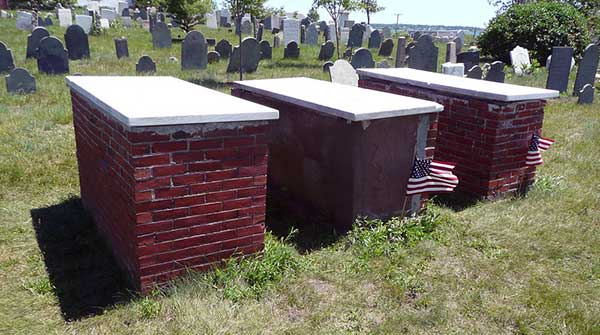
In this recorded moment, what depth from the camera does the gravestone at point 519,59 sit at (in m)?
16.9

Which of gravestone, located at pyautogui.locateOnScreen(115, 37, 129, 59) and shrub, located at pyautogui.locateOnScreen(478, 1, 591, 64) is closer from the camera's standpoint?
gravestone, located at pyautogui.locateOnScreen(115, 37, 129, 59)

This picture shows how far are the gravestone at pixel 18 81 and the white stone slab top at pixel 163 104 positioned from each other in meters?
6.09

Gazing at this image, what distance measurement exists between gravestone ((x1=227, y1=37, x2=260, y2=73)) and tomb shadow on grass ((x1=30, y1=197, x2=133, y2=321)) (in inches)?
389

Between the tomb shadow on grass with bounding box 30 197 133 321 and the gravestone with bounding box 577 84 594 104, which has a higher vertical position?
the gravestone with bounding box 577 84 594 104

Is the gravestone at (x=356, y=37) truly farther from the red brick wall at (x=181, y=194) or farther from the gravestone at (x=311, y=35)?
the red brick wall at (x=181, y=194)

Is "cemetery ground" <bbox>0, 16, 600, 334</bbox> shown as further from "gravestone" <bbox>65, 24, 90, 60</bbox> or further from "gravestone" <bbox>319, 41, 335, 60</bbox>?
"gravestone" <bbox>319, 41, 335, 60</bbox>

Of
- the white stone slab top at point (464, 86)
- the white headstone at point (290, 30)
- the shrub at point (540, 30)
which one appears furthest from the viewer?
the white headstone at point (290, 30)

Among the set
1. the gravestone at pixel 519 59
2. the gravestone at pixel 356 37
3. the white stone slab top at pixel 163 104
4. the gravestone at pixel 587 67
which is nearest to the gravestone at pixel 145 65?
the white stone slab top at pixel 163 104

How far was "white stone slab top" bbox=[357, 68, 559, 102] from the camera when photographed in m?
5.15

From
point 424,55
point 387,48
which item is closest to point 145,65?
point 424,55

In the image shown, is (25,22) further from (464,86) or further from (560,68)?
(464,86)

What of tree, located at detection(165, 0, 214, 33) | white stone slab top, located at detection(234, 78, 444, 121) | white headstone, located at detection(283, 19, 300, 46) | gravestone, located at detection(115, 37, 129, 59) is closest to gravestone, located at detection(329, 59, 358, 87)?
white stone slab top, located at detection(234, 78, 444, 121)

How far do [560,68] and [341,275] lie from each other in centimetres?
1206

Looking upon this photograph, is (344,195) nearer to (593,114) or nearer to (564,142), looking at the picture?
(564,142)
